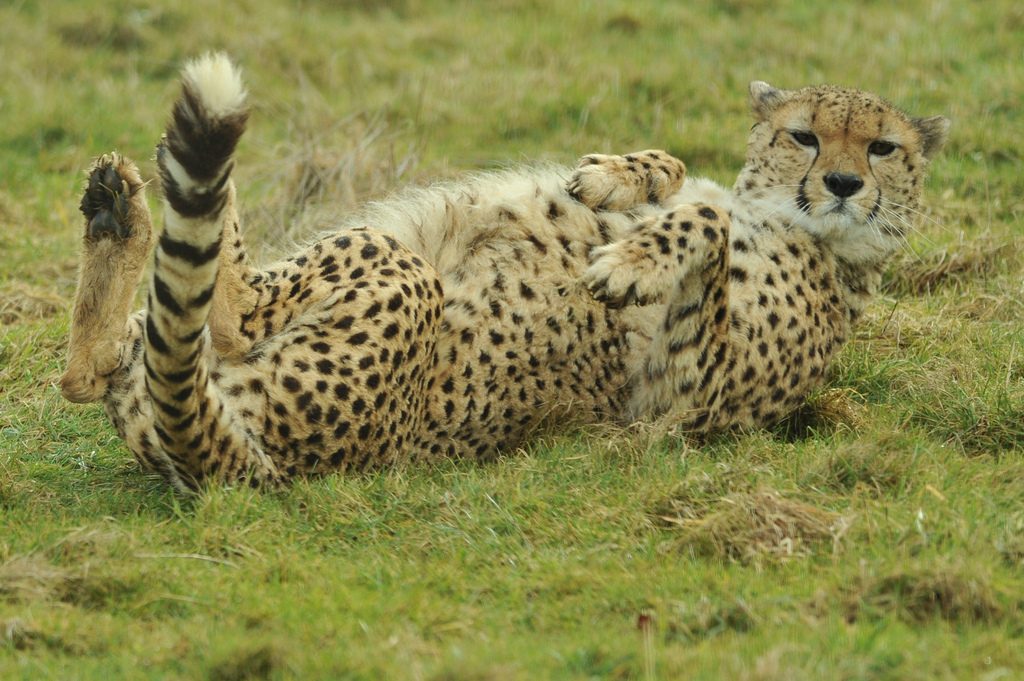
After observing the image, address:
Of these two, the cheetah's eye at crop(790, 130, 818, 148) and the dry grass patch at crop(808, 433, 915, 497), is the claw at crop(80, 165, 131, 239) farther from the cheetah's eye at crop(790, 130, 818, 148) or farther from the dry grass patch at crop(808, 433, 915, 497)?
the cheetah's eye at crop(790, 130, 818, 148)

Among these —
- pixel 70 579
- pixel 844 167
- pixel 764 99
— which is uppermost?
pixel 764 99

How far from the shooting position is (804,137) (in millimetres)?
4781

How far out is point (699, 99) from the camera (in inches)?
295

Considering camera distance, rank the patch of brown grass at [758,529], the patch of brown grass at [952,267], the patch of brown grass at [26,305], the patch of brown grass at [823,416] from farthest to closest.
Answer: the patch of brown grass at [952,267] < the patch of brown grass at [26,305] < the patch of brown grass at [823,416] < the patch of brown grass at [758,529]

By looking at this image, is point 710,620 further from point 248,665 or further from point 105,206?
point 105,206

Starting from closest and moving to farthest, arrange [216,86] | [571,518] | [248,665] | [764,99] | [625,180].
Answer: [248,665] → [216,86] → [571,518] → [625,180] → [764,99]

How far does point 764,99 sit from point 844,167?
49cm

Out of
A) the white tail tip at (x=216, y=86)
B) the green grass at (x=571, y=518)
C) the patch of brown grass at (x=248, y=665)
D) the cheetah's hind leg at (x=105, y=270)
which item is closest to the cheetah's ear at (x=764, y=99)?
the green grass at (x=571, y=518)

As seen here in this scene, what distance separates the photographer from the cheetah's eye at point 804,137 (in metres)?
4.77

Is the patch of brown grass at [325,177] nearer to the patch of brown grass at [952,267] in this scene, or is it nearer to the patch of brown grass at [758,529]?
the patch of brown grass at [952,267]

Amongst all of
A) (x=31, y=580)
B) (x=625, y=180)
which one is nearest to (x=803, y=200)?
(x=625, y=180)

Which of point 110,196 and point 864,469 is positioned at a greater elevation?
point 110,196

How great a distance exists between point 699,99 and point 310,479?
409 centimetres

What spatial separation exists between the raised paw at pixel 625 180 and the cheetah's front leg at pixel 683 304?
33 centimetres
